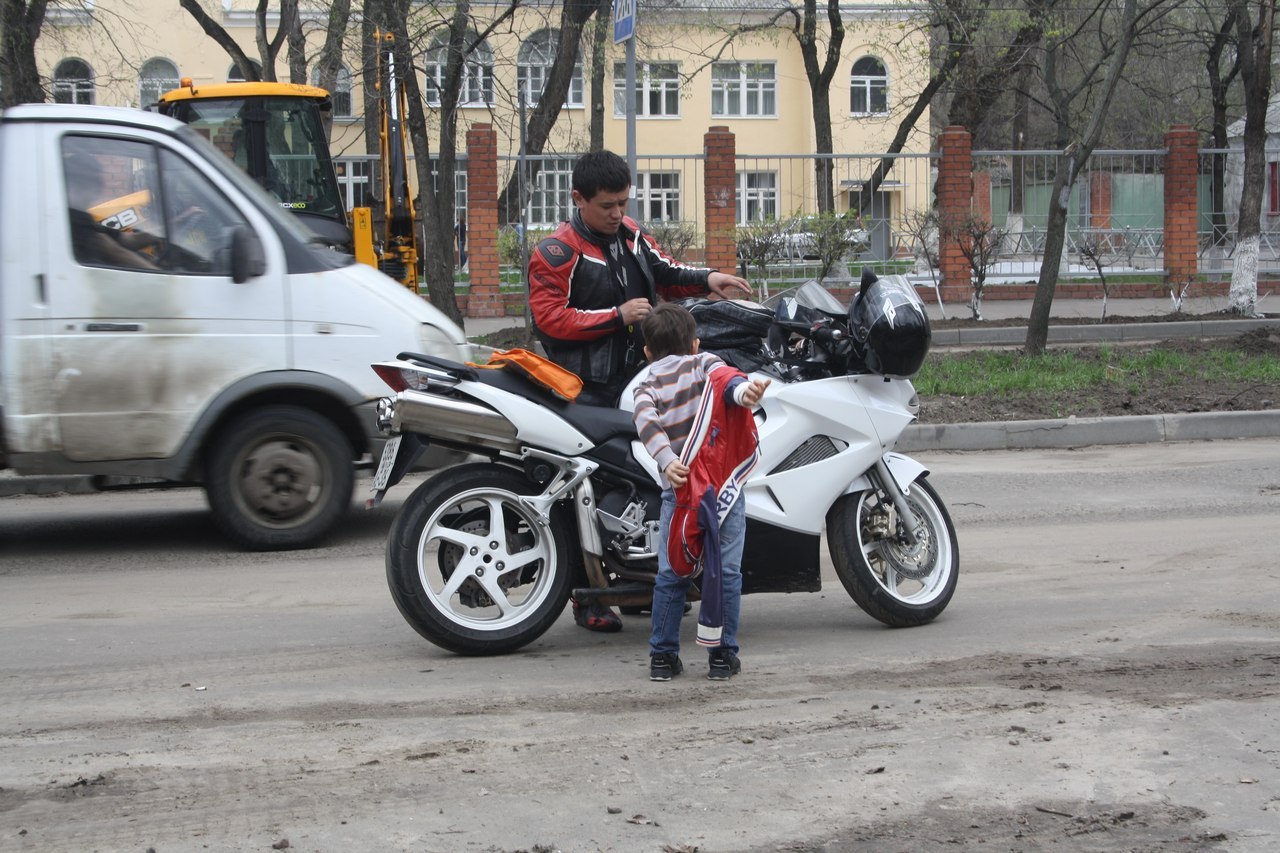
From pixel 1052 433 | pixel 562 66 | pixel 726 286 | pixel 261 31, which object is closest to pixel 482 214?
pixel 261 31

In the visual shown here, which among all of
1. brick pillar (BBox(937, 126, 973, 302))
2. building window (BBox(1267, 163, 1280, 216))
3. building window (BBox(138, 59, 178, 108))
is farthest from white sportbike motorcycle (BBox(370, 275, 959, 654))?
building window (BBox(138, 59, 178, 108))

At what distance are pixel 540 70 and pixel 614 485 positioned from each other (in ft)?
129

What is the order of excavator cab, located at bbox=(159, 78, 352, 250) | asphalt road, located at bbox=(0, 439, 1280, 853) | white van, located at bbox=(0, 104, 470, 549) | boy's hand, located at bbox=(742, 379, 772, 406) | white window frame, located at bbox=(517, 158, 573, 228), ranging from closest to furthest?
asphalt road, located at bbox=(0, 439, 1280, 853), boy's hand, located at bbox=(742, 379, 772, 406), white van, located at bbox=(0, 104, 470, 549), excavator cab, located at bbox=(159, 78, 352, 250), white window frame, located at bbox=(517, 158, 573, 228)

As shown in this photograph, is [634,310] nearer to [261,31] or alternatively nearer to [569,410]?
[569,410]

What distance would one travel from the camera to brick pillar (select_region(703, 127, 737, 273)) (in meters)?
22.1

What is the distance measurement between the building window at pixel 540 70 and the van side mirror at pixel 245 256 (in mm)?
25744

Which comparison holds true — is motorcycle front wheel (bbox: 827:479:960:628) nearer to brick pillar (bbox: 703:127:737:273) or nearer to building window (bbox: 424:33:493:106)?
building window (bbox: 424:33:493:106)

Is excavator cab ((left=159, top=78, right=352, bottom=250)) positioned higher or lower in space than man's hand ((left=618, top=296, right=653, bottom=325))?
higher

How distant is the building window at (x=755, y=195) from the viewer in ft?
69.6

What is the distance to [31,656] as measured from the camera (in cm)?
557

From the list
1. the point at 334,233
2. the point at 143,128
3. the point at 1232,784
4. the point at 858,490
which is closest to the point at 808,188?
the point at 334,233

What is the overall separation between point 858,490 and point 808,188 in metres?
17.7

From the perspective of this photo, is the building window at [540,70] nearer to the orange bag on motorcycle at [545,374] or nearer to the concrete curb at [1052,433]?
the concrete curb at [1052,433]

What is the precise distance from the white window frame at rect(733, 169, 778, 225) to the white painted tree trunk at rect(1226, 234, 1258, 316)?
7035 mm
